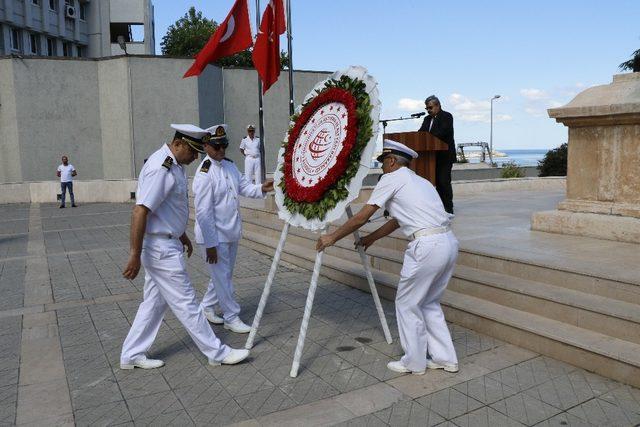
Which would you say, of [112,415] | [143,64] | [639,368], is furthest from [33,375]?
[143,64]

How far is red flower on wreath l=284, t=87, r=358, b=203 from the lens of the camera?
420 centimetres

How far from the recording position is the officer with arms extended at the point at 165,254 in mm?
4164

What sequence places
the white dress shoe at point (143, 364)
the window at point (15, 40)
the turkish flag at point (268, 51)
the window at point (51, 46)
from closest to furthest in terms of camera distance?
the white dress shoe at point (143, 364) < the turkish flag at point (268, 51) < the window at point (15, 40) < the window at point (51, 46)

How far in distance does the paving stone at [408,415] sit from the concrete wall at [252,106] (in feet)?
68.4

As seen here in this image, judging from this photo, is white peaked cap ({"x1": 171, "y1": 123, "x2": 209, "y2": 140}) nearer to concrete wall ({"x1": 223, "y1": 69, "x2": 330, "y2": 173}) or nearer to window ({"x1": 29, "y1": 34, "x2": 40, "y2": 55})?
concrete wall ({"x1": 223, "y1": 69, "x2": 330, "y2": 173})

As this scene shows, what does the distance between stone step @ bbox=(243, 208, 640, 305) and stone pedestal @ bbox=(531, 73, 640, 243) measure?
1848mm

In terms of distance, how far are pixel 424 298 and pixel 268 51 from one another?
16.7ft

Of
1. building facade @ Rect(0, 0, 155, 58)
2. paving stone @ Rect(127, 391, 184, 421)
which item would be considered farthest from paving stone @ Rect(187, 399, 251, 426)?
building facade @ Rect(0, 0, 155, 58)

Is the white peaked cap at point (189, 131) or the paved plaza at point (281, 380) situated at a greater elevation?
the white peaked cap at point (189, 131)

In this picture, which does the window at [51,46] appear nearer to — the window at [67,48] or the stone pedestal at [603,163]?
the window at [67,48]

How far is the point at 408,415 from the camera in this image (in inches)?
140

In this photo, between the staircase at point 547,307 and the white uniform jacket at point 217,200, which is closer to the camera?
the staircase at point 547,307

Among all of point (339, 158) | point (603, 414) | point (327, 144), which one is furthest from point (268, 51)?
point (603, 414)

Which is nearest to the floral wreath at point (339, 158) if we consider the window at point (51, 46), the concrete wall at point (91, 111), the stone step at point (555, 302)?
the stone step at point (555, 302)
